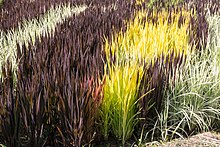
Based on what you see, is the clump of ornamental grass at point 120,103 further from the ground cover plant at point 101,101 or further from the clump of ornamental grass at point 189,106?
the clump of ornamental grass at point 189,106

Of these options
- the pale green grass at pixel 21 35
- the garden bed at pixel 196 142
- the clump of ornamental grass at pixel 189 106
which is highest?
the pale green grass at pixel 21 35

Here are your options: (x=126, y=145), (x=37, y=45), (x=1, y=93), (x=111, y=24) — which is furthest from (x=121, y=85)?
(x=111, y=24)

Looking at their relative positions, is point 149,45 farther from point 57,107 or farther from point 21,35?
point 21,35

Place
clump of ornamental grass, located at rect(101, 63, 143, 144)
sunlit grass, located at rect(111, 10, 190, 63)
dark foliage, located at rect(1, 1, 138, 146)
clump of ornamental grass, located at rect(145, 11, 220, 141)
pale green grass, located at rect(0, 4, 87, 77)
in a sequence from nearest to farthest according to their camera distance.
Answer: dark foliage, located at rect(1, 1, 138, 146)
clump of ornamental grass, located at rect(101, 63, 143, 144)
clump of ornamental grass, located at rect(145, 11, 220, 141)
sunlit grass, located at rect(111, 10, 190, 63)
pale green grass, located at rect(0, 4, 87, 77)

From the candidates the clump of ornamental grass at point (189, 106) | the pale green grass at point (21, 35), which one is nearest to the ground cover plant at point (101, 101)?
the clump of ornamental grass at point (189, 106)

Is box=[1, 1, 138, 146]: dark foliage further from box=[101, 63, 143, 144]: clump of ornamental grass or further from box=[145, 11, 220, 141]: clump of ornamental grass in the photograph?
box=[145, 11, 220, 141]: clump of ornamental grass

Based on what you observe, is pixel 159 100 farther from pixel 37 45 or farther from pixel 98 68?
pixel 37 45

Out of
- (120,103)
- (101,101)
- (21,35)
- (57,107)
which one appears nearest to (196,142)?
(120,103)

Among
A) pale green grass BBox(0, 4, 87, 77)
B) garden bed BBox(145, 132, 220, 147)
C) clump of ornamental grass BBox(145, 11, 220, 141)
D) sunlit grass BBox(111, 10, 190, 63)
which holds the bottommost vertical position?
garden bed BBox(145, 132, 220, 147)

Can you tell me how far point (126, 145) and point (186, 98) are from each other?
689 mm

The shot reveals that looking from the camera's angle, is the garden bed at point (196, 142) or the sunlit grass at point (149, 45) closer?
the garden bed at point (196, 142)

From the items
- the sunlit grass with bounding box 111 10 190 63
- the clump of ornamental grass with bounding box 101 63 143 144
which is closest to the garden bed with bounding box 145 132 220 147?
the clump of ornamental grass with bounding box 101 63 143 144

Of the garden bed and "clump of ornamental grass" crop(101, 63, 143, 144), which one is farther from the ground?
"clump of ornamental grass" crop(101, 63, 143, 144)

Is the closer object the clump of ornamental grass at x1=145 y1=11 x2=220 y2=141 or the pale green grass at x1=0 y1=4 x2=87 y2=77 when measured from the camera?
the clump of ornamental grass at x1=145 y1=11 x2=220 y2=141
